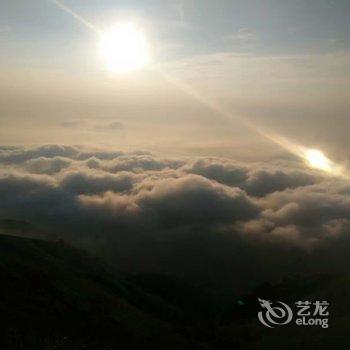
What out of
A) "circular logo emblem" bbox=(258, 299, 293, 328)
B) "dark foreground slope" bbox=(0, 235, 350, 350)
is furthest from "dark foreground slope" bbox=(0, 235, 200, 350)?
"circular logo emblem" bbox=(258, 299, 293, 328)

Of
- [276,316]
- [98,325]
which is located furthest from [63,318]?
[276,316]

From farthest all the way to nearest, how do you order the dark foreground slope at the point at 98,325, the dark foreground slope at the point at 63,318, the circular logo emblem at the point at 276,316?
the circular logo emblem at the point at 276,316, the dark foreground slope at the point at 98,325, the dark foreground slope at the point at 63,318

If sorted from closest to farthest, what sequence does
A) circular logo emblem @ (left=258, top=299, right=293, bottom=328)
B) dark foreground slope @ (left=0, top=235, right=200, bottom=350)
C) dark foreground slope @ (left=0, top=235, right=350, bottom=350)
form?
dark foreground slope @ (left=0, top=235, right=200, bottom=350) < dark foreground slope @ (left=0, top=235, right=350, bottom=350) < circular logo emblem @ (left=258, top=299, right=293, bottom=328)

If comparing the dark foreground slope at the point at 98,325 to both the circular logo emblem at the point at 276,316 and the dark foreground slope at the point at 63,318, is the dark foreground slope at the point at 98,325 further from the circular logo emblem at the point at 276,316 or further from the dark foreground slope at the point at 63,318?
the circular logo emblem at the point at 276,316

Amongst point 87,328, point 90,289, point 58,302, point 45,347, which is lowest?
point 45,347

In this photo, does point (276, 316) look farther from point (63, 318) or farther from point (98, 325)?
point (63, 318)

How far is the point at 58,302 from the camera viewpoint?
91.7 metres

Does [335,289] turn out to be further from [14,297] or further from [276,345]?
[14,297]

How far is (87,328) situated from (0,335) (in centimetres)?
3413

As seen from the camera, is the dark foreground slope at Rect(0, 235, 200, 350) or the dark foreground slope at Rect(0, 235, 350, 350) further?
the dark foreground slope at Rect(0, 235, 350, 350)

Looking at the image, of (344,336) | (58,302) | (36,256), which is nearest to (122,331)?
(58,302)

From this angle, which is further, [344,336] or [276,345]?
[276,345]

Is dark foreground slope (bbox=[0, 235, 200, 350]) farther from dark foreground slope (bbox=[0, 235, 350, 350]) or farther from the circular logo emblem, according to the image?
the circular logo emblem

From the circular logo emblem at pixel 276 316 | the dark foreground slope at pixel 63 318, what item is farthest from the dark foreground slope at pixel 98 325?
the circular logo emblem at pixel 276 316
